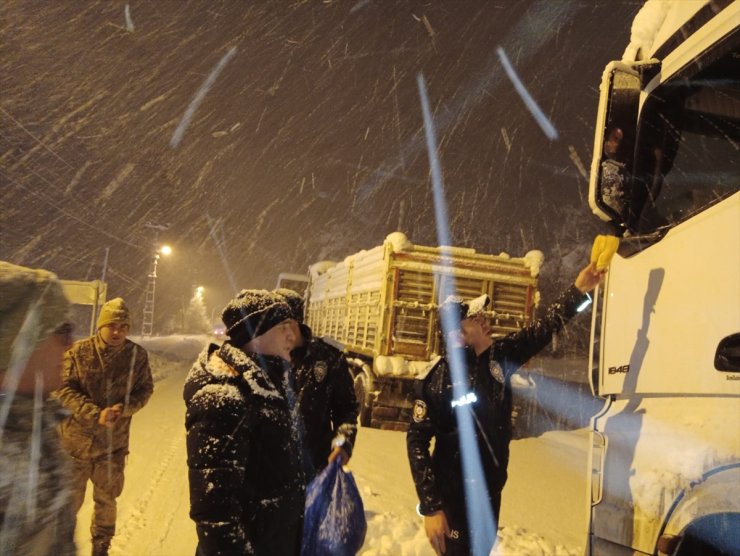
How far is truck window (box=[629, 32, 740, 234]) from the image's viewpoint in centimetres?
212

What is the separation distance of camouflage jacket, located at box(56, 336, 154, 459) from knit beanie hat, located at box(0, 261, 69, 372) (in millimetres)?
2556

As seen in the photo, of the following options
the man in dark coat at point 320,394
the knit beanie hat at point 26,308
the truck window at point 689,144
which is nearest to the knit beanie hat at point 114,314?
the man in dark coat at point 320,394

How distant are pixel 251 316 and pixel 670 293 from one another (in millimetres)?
1776

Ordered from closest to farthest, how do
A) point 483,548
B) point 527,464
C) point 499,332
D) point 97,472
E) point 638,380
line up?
point 638,380 → point 483,548 → point 97,472 → point 527,464 → point 499,332

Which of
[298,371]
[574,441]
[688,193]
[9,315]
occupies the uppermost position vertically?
[688,193]

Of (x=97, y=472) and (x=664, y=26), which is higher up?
(x=664, y=26)

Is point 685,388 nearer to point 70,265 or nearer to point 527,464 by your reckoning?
point 527,464

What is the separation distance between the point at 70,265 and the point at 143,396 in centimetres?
3820

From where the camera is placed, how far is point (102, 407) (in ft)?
12.1

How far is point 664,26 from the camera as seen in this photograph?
2.50 metres

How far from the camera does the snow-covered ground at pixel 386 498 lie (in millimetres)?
4125

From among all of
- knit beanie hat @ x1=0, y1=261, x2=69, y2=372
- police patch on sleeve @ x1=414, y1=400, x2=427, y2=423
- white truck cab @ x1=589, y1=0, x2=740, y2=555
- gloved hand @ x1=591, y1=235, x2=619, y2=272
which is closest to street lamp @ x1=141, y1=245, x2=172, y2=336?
police patch on sleeve @ x1=414, y1=400, x2=427, y2=423

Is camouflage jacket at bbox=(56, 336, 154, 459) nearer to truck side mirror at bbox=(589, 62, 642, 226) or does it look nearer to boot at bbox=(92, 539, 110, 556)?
boot at bbox=(92, 539, 110, 556)

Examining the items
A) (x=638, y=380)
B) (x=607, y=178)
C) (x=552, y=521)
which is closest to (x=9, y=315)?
(x=638, y=380)
